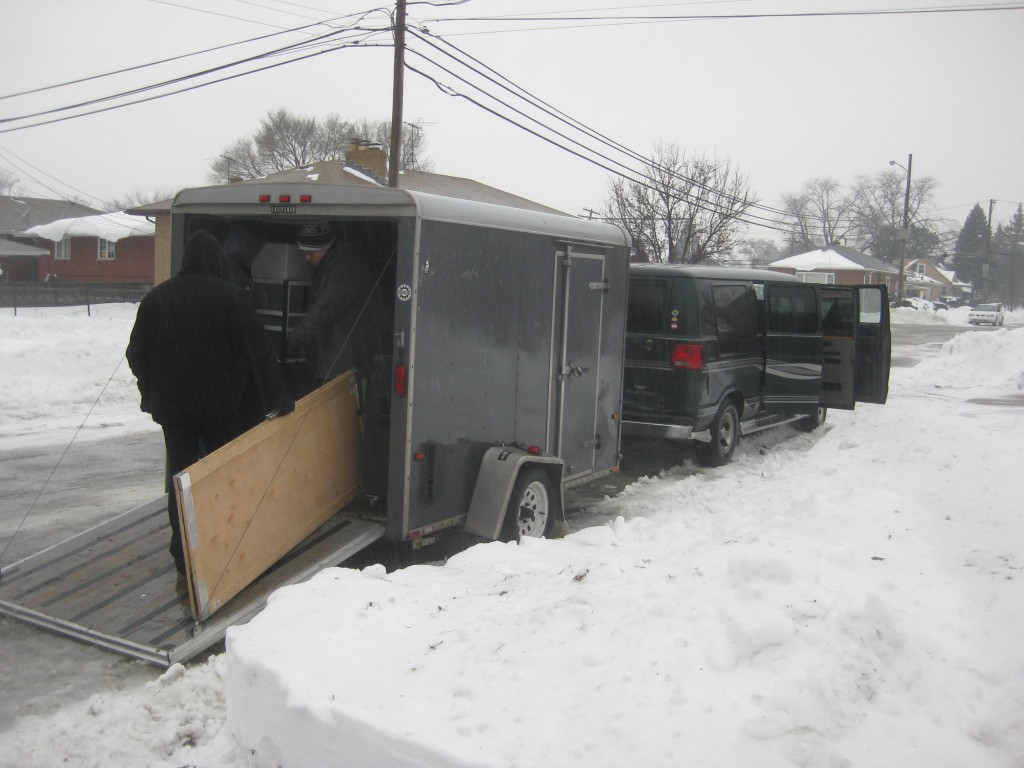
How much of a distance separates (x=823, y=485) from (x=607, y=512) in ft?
6.47

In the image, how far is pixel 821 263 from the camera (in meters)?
66.1

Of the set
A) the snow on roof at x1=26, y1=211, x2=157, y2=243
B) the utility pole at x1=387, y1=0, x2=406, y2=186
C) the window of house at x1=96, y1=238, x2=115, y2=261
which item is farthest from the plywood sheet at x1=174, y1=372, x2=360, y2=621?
the window of house at x1=96, y1=238, x2=115, y2=261

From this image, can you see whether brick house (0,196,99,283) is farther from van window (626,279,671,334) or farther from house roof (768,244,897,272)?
house roof (768,244,897,272)

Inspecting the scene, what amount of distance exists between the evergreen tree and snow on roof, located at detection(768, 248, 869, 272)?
44.2 m

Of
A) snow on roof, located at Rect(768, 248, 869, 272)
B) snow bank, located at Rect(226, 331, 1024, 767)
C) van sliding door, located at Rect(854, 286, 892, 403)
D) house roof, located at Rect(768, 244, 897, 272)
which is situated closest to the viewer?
snow bank, located at Rect(226, 331, 1024, 767)

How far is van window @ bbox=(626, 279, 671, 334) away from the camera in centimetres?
977

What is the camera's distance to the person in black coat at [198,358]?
5.28m

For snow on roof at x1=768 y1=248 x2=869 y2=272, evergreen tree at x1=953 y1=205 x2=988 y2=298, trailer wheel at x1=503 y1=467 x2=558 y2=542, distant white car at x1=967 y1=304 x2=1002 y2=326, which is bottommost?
trailer wheel at x1=503 y1=467 x2=558 y2=542

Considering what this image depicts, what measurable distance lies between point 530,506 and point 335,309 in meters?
2.07

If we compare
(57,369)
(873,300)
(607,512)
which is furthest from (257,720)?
(57,369)

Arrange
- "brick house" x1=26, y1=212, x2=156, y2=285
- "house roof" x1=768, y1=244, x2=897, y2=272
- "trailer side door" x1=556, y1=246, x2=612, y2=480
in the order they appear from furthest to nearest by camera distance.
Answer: "house roof" x1=768, y1=244, x2=897, y2=272, "brick house" x1=26, y1=212, x2=156, y2=285, "trailer side door" x1=556, y1=246, x2=612, y2=480

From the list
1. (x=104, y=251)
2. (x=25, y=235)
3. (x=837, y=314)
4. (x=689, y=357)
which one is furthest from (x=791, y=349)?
(x=25, y=235)

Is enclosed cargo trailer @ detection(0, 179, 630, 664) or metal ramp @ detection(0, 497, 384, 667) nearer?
metal ramp @ detection(0, 497, 384, 667)

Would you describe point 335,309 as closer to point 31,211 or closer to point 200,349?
point 200,349
